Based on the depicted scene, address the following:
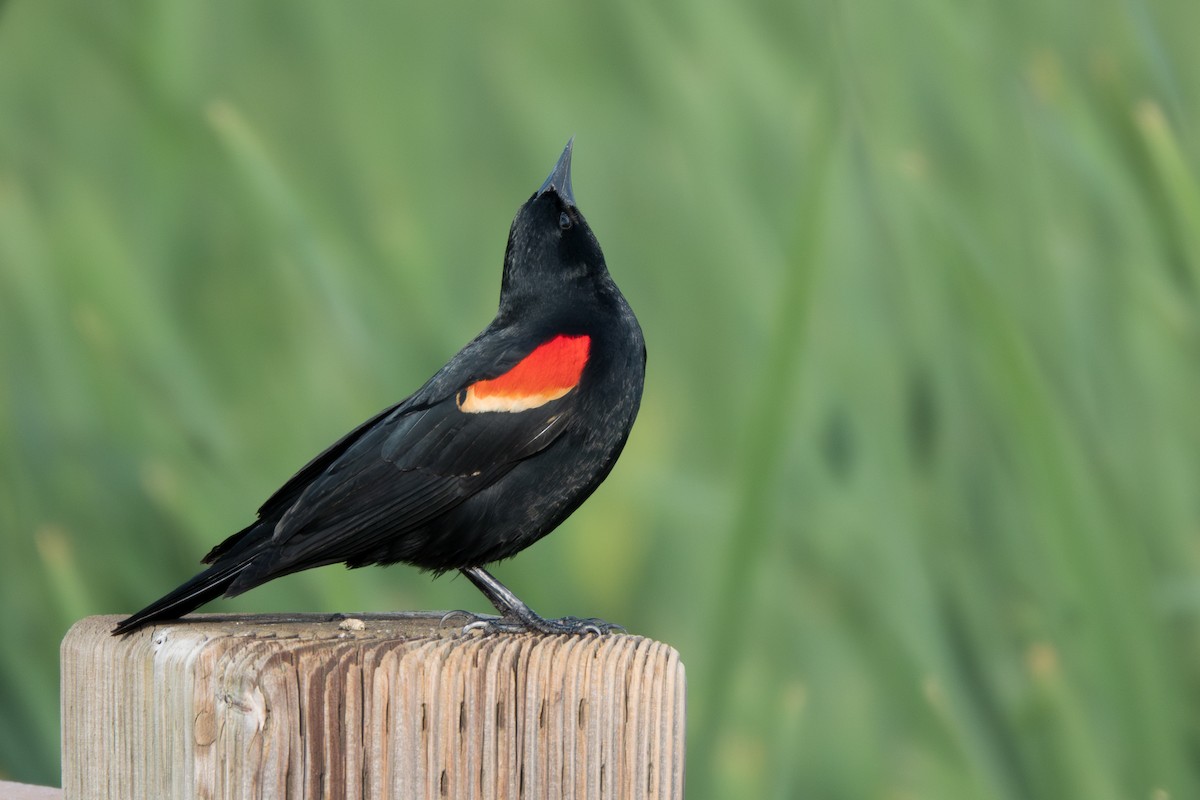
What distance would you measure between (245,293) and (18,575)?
1.13m

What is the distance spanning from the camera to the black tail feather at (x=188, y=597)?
1.56 m

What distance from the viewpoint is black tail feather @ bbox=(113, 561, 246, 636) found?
156 centimetres

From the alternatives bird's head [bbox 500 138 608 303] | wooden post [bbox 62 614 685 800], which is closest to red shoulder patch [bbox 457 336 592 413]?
bird's head [bbox 500 138 608 303]

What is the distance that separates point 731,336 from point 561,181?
1.25 m

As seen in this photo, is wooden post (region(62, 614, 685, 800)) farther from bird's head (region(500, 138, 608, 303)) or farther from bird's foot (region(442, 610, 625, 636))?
bird's head (region(500, 138, 608, 303))

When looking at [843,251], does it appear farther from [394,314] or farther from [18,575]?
[18,575]

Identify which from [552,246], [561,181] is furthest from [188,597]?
[561,181]

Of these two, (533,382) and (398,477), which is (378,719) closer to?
(398,477)

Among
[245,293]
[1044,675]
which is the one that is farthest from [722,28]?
[1044,675]

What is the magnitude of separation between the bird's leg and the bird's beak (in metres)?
0.79

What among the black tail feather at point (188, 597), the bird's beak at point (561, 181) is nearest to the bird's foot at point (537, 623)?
the black tail feather at point (188, 597)

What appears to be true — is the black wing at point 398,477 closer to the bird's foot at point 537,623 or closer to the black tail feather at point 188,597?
the black tail feather at point 188,597

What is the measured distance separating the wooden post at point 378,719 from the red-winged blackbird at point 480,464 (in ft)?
1.88

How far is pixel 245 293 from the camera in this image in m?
3.96
